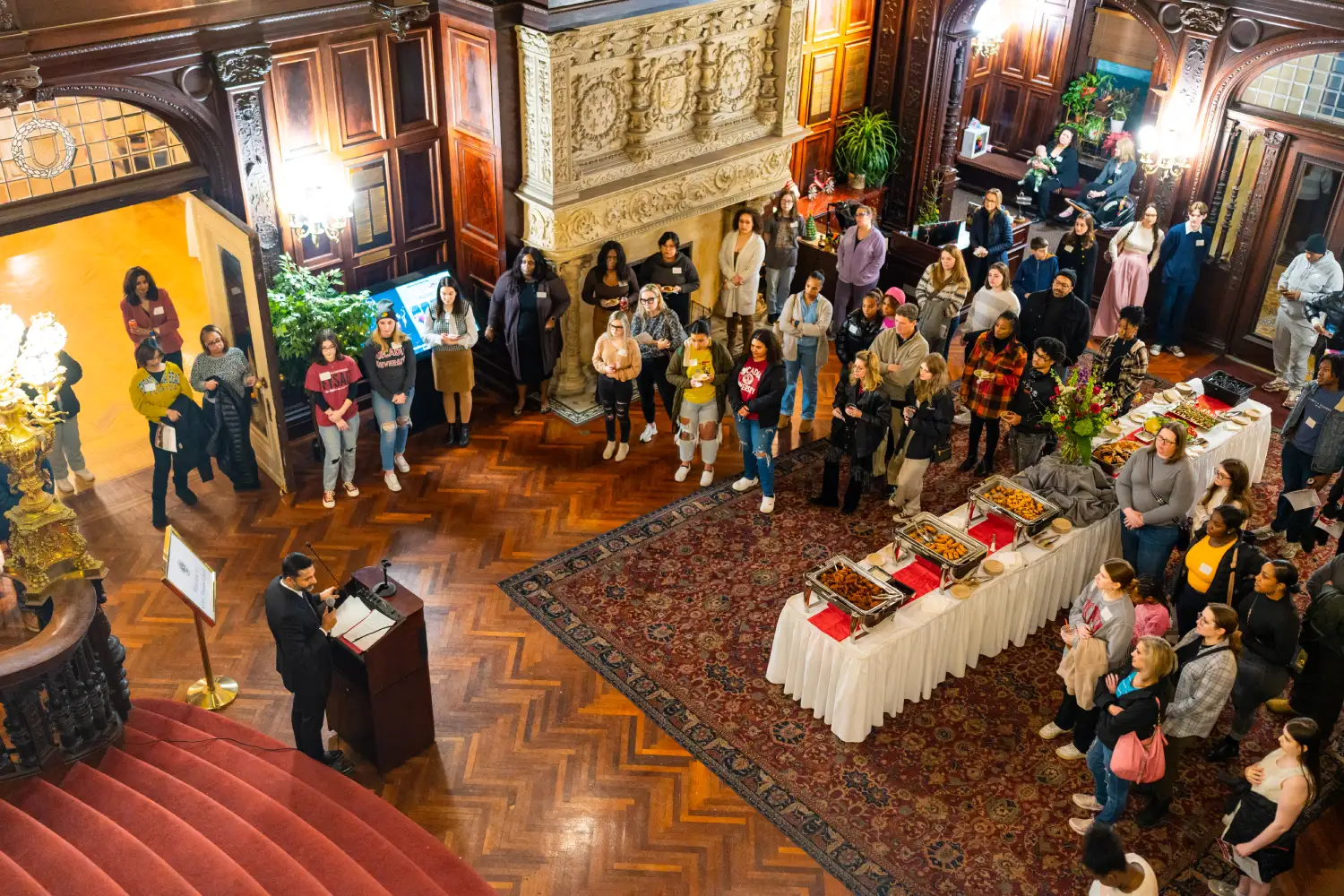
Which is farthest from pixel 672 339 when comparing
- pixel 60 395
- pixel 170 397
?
pixel 60 395

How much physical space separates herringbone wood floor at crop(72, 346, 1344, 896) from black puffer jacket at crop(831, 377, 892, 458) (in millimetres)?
1221

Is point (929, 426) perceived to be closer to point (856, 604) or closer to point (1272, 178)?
point (856, 604)

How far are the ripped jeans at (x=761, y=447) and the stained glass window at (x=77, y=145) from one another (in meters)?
4.54

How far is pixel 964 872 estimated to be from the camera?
6.43m

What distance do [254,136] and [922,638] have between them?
19.6ft

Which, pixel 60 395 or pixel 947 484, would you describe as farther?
pixel 947 484

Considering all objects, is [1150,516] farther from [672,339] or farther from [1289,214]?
[1289,214]

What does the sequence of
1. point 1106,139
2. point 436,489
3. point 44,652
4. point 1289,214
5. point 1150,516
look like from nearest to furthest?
point 44,652, point 1150,516, point 436,489, point 1289,214, point 1106,139

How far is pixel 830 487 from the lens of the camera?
9328mm

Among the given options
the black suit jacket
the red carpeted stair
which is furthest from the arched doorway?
the red carpeted stair

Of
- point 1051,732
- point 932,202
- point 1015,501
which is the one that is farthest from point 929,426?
point 932,202

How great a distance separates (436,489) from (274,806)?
401cm

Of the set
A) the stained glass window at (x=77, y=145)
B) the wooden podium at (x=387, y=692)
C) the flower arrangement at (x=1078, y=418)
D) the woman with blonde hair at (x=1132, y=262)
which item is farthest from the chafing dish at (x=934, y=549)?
the stained glass window at (x=77, y=145)

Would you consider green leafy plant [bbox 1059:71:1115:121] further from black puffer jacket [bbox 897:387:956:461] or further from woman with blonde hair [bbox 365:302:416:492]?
woman with blonde hair [bbox 365:302:416:492]
